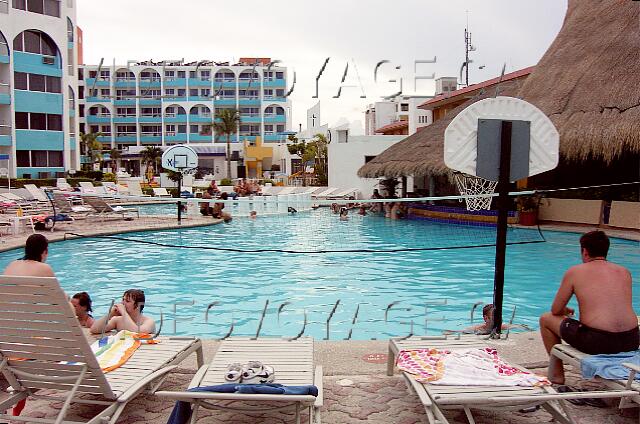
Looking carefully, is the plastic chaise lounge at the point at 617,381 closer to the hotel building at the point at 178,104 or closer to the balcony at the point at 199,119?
the hotel building at the point at 178,104

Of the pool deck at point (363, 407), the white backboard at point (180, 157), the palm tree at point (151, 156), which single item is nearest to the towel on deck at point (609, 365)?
the pool deck at point (363, 407)

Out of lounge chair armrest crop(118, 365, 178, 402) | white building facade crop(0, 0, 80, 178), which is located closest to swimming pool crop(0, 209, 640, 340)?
lounge chair armrest crop(118, 365, 178, 402)

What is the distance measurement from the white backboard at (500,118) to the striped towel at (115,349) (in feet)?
9.93

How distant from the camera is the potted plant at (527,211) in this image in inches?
780

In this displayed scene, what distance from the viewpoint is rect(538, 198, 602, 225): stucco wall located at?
1861 cm

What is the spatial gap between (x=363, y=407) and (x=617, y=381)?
1.59 m

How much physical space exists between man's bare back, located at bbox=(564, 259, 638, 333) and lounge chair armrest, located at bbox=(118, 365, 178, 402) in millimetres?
2825

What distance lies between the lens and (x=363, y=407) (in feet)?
13.6

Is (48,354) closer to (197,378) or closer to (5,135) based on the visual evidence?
(197,378)

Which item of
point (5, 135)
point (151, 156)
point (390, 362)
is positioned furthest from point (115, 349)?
point (151, 156)

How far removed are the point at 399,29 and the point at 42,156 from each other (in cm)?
3002

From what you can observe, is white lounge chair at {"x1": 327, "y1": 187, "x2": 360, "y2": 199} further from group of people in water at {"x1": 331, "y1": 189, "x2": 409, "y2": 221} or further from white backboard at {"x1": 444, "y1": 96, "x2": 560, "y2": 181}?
white backboard at {"x1": 444, "y1": 96, "x2": 560, "y2": 181}

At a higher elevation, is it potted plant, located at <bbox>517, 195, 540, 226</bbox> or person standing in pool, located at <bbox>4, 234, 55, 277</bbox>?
person standing in pool, located at <bbox>4, 234, 55, 277</bbox>

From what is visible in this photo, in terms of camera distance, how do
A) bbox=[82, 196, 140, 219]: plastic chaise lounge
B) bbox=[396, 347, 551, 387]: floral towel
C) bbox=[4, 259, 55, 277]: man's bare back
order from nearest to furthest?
1. bbox=[396, 347, 551, 387]: floral towel
2. bbox=[4, 259, 55, 277]: man's bare back
3. bbox=[82, 196, 140, 219]: plastic chaise lounge
